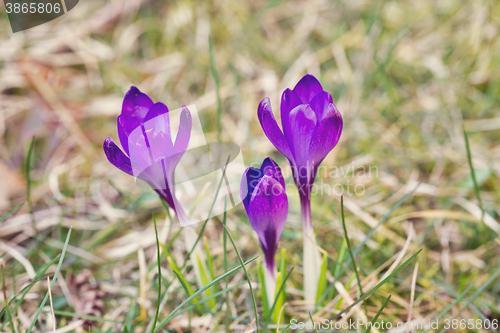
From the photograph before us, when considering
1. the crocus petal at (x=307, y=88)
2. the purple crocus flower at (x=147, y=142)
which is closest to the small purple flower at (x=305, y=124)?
the crocus petal at (x=307, y=88)

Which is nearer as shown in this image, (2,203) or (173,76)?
(2,203)

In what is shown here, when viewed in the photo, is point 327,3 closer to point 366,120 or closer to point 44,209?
point 366,120

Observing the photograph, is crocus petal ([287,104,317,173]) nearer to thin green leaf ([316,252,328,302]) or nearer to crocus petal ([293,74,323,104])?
crocus petal ([293,74,323,104])

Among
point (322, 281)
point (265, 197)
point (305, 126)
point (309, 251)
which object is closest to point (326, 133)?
point (305, 126)

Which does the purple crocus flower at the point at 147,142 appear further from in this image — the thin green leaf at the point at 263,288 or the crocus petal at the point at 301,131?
the thin green leaf at the point at 263,288

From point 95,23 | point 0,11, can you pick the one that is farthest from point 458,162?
point 0,11

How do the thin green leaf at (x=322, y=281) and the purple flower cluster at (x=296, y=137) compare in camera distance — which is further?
the thin green leaf at (x=322, y=281)

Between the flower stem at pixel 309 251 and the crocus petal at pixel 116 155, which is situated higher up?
the crocus petal at pixel 116 155

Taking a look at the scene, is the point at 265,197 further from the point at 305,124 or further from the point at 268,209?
the point at 305,124

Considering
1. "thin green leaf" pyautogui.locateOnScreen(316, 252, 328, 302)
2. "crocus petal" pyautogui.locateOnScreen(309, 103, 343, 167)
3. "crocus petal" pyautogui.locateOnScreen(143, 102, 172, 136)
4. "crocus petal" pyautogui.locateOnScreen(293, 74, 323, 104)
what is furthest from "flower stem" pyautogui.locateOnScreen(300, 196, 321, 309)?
"crocus petal" pyautogui.locateOnScreen(143, 102, 172, 136)
